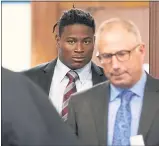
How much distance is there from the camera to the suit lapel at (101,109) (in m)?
0.82

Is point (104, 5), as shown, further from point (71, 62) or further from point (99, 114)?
point (99, 114)

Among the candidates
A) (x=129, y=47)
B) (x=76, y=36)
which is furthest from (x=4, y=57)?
(x=129, y=47)

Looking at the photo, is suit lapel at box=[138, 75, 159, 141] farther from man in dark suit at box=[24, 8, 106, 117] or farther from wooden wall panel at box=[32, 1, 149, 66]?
wooden wall panel at box=[32, 1, 149, 66]

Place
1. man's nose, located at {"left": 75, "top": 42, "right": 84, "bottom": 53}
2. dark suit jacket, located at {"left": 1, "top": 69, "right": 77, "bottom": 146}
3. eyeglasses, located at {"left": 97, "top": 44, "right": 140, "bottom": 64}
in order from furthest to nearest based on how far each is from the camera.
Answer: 1. man's nose, located at {"left": 75, "top": 42, "right": 84, "bottom": 53}
2. eyeglasses, located at {"left": 97, "top": 44, "right": 140, "bottom": 64}
3. dark suit jacket, located at {"left": 1, "top": 69, "right": 77, "bottom": 146}

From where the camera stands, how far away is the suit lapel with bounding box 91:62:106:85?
2.89 feet

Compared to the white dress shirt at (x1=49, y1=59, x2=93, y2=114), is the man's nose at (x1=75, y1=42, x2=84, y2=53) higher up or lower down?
higher up

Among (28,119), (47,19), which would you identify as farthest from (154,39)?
(28,119)

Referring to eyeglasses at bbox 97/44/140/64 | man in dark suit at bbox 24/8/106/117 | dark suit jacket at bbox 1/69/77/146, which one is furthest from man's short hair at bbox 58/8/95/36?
dark suit jacket at bbox 1/69/77/146

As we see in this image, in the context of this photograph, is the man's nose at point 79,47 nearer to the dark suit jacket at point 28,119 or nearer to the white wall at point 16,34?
the white wall at point 16,34

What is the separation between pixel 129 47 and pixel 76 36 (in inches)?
5.7

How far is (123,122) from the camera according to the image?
81 centimetres

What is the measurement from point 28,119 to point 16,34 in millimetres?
337

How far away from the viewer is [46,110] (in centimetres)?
65

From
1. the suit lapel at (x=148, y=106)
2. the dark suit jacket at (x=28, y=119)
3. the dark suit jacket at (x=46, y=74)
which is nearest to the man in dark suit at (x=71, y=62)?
the dark suit jacket at (x=46, y=74)
